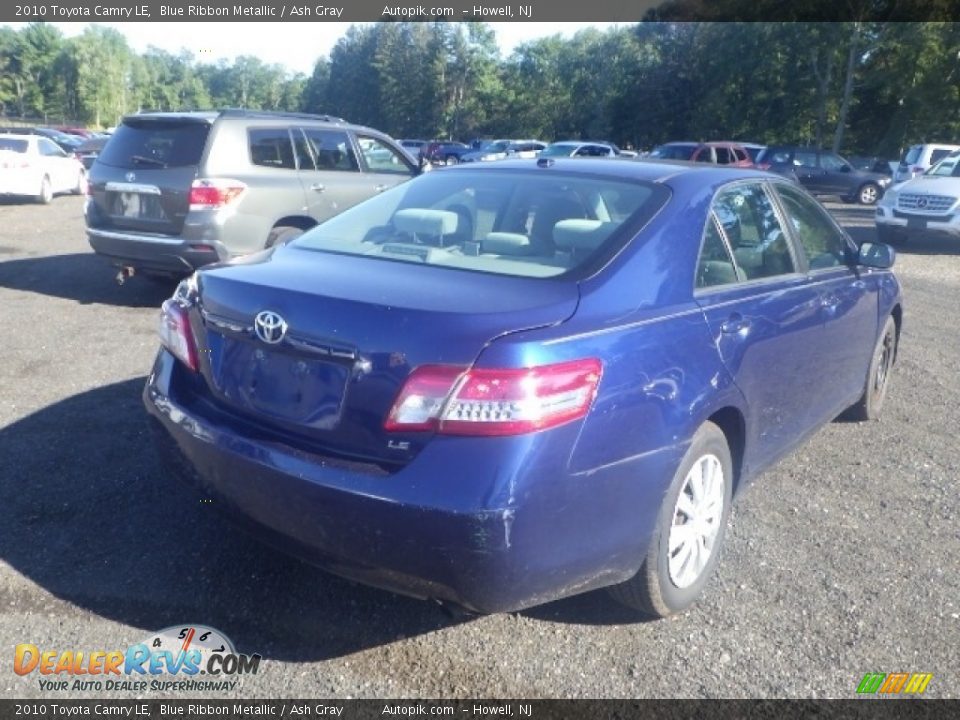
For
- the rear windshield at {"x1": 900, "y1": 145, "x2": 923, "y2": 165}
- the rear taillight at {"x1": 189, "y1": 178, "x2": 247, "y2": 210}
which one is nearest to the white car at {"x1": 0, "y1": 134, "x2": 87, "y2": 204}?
the rear taillight at {"x1": 189, "y1": 178, "x2": 247, "y2": 210}

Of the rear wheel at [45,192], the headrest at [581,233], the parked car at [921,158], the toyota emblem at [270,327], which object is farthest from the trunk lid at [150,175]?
the parked car at [921,158]

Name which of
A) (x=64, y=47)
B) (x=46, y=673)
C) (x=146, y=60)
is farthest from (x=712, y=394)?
(x=146, y=60)

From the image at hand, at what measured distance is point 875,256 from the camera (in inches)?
191

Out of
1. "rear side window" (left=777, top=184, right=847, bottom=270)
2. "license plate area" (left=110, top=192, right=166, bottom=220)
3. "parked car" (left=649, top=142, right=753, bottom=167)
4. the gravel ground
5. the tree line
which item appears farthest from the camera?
the tree line

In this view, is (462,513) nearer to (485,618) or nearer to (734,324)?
(485,618)

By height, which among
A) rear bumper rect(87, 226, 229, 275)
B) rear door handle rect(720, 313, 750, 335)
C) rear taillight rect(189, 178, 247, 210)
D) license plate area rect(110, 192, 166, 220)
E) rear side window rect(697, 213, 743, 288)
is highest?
rear side window rect(697, 213, 743, 288)

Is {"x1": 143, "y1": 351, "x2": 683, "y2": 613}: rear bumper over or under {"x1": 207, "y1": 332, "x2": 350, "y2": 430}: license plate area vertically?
under

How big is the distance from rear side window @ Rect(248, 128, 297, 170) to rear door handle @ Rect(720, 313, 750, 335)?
19.7ft

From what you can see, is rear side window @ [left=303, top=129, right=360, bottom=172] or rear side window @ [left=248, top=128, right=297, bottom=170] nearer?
rear side window @ [left=248, top=128, right=297, bottom=170]

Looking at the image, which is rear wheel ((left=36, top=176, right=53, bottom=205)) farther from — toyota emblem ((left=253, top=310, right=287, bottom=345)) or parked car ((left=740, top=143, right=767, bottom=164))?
parked car ((left=740, top=143, right=767, bottom=164))

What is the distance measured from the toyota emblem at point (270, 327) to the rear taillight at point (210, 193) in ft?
17.8

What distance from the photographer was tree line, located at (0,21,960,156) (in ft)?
132

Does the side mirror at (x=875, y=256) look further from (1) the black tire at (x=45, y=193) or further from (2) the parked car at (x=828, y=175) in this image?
(2) the parked car at (x=828, y=175)

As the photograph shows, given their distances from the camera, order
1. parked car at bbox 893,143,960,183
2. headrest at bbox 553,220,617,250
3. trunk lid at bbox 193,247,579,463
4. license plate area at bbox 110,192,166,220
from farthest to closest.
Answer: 1. parked car at bbox 893,143,960,183
2. license plate area at bbox 110,192,166,220
3. headrest at bbox 553,220,617,250
4. trunk lid at bbox 193,247,579,463
